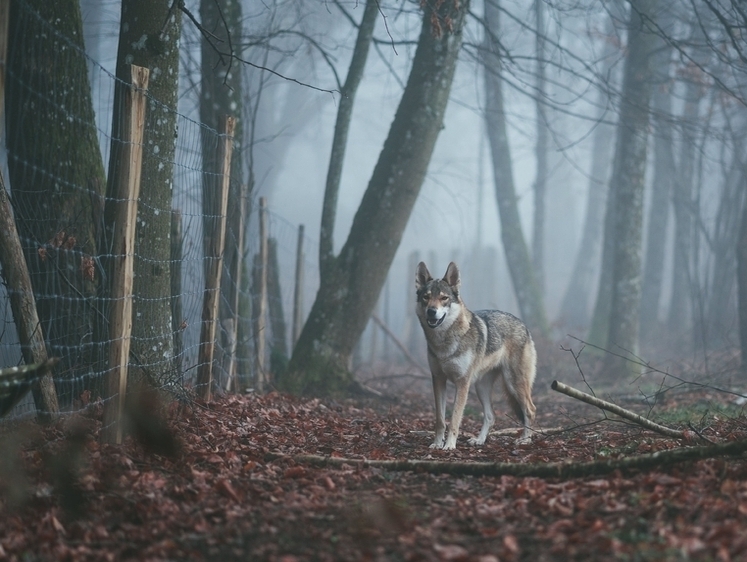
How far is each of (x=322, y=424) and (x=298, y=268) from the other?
16.2 ft

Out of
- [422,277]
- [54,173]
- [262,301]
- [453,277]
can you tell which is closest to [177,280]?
[54,173]

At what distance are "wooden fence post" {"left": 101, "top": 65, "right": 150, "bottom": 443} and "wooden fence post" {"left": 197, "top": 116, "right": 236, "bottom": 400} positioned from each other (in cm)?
198

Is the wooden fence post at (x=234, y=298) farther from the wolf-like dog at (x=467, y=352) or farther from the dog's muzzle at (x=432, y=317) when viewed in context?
the dog's muzzle at (x=432, y=317)

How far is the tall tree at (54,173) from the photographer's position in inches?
255

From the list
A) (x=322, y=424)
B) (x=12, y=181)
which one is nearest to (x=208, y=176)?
(x=12, y=181)

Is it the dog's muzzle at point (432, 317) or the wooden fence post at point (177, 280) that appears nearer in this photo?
the dog's muzzle at point (432, 317)

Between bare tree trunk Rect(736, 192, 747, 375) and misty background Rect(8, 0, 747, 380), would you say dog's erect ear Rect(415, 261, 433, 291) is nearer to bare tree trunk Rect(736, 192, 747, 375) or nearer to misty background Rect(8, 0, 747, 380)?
misty background Rect(8, 0, 747, 380)

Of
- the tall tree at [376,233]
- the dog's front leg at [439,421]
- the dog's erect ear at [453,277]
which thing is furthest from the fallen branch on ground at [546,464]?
the tall tree at [376,233]

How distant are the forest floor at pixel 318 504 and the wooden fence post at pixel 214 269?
37.2 inches

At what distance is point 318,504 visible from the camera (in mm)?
4805

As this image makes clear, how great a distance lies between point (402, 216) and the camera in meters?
10.6

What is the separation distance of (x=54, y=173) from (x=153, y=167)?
2.82 feet

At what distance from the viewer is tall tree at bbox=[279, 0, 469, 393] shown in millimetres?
10422

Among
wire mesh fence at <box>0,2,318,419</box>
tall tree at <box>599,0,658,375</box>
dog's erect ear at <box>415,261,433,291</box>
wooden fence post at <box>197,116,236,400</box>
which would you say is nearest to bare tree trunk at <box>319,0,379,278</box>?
dog's erect ear at <box>415,261,433,291</box>
